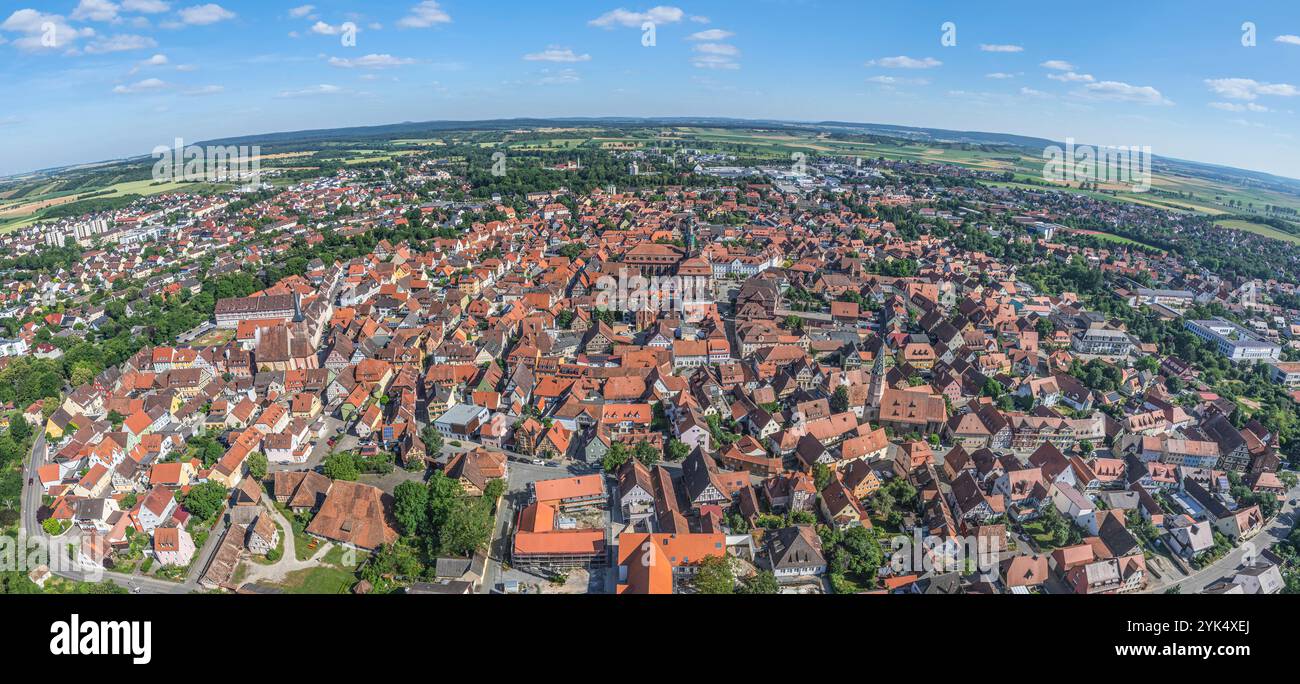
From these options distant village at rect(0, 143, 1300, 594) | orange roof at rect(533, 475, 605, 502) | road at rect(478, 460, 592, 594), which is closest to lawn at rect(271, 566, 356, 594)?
distant village at rect(0, 143, 1300, 594)

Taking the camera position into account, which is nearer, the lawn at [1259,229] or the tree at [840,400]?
the tree at [840,400]

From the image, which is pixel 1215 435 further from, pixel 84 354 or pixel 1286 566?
pixel 84 354

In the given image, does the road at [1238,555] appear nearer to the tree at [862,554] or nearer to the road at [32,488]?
the tree at [862,554]

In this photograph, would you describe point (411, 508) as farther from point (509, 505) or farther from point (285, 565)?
point (285, 565)

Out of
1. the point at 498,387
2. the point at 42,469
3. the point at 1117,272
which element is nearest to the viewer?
the point at 42,469

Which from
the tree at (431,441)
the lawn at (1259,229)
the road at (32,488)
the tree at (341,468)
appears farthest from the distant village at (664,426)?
the lawn at (1259,229)

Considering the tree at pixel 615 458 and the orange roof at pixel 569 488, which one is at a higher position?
the tree at pixel 615 458

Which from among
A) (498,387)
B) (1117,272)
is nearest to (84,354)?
(498,387)

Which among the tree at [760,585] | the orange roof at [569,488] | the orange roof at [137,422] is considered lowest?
the tree at [760,585]
